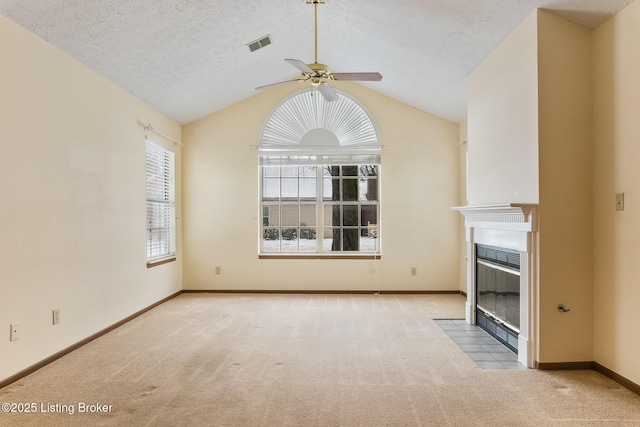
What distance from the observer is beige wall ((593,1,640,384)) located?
2852 millimetres

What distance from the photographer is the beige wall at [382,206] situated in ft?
21.3

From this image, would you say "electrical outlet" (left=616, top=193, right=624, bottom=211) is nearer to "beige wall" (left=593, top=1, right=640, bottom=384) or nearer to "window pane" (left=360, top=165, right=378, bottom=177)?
"beige wall" (left=593, top=1, right=640, bottom=384)

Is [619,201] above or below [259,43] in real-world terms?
below

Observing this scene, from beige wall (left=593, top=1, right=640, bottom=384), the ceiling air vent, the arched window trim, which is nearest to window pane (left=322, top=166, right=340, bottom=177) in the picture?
the arched window trim

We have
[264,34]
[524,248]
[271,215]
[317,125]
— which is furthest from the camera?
[271,215]

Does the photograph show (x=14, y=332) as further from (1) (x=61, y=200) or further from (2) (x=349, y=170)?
(2) (x=349, y=170)

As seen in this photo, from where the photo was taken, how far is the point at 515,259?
12.0 ft

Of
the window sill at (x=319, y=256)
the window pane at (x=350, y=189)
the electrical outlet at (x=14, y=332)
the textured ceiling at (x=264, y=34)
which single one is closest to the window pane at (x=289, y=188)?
the window pane at (x=350, y=189)

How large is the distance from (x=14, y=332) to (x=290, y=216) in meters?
4.18

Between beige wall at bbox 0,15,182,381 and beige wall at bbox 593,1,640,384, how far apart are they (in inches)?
172

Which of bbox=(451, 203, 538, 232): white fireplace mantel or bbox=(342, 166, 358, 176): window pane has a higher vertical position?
bbox=(342, 166, 358, 176): window pane

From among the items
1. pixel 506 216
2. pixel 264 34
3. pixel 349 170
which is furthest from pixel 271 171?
pixel 506 216

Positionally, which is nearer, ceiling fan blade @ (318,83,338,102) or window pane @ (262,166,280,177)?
ceiling fan blade @ (318,83,338,102)

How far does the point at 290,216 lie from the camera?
677 cm
